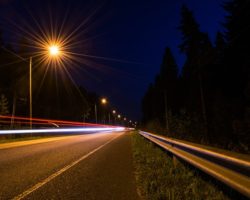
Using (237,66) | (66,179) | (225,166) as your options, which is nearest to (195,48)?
(237,66)

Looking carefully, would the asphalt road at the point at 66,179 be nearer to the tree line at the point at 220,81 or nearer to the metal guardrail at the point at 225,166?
the metal guardrail at the point at 225,166

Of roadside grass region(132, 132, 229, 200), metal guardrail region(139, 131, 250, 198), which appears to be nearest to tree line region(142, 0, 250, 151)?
roadside grass region(132, 132, 229, 200)

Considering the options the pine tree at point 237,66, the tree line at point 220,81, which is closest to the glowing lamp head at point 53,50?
the tree line at point 220,81

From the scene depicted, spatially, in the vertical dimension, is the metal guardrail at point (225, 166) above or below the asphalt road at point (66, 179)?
above

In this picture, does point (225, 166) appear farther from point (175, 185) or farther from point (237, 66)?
point (237, 66)

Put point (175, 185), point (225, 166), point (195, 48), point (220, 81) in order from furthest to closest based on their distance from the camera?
1. point (220, 81)
2. point (195, 48)
3. point (175, 185)
4. point (225, 166)

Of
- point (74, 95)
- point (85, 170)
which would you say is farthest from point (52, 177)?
point (74, 95)

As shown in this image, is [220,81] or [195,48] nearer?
[195,48]

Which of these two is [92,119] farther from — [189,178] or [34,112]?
[189,178]

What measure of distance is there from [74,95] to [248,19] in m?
92.1

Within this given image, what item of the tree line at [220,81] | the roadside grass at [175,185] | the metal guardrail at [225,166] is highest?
the tree line at [220,81]

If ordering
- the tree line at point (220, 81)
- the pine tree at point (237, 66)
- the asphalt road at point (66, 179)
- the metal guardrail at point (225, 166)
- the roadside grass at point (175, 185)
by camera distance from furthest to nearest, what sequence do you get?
the tree line at point (220, 81)
the pine tree at point (237, 66)
the asphalt road at point (66, 179)
the roadside grass at point (175, 185)
the metal guardrail at point (225, 166)

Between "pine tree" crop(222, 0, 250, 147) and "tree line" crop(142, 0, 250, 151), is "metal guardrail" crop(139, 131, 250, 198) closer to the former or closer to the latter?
"tree line" crop(142, 0, 250, 151)

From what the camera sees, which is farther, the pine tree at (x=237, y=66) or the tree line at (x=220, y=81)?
the tree line at (x=220, y=81)
